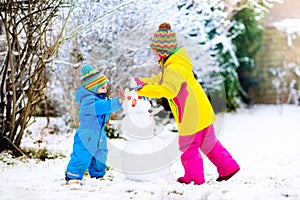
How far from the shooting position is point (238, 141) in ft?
23.2

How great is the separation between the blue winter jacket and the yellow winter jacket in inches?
11.0

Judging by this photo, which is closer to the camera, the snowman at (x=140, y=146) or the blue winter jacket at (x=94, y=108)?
the blue winter jacket at (x=94, y=108)

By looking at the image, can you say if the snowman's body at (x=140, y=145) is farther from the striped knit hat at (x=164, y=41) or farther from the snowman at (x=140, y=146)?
the striped knit hat at (x=164, y=41)

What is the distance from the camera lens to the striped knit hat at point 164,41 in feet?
11.2

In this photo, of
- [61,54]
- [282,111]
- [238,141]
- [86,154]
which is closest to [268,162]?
[238,141]

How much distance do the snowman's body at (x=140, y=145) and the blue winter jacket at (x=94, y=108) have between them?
0.65 ft

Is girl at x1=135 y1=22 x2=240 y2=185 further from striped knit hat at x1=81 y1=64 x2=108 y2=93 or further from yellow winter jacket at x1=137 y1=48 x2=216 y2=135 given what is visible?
striped knit hat at x1=81 y1=64 x2=108 y2=93

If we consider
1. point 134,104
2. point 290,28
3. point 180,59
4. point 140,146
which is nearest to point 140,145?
point 140,146

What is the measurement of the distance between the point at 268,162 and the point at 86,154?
252 centimetres

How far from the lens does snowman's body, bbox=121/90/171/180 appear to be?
140 inches

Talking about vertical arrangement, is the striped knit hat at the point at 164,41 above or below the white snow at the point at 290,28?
above

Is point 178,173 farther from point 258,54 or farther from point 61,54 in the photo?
point 258,54

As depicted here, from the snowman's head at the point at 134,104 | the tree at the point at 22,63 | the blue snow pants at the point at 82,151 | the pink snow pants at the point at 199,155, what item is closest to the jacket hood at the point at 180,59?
the snowman's head at the point at 134,104

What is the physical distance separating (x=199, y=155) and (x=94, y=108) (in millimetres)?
909
